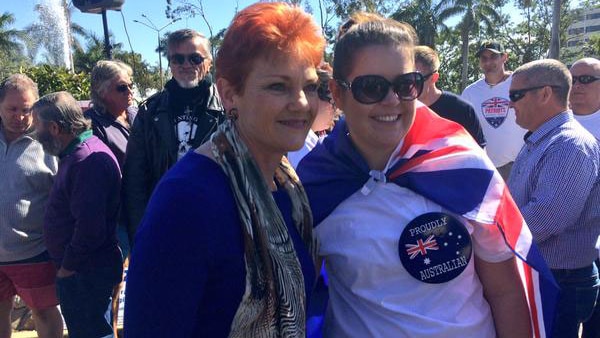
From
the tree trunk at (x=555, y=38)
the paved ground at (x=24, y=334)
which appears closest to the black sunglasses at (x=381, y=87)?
the paved ground at (x=24, y=334)

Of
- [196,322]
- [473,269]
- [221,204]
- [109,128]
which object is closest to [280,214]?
[221,204]

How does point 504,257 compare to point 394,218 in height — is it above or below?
below

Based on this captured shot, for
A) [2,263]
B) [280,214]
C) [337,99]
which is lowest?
[2,263]

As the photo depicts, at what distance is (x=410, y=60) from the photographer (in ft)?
5.39

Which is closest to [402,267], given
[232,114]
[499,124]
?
[232,114]

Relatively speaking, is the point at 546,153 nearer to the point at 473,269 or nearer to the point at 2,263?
the point at 473,269

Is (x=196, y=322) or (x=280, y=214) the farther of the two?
(x=280, y=214)

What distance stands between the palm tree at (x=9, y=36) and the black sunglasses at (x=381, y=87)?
49907 millimetres

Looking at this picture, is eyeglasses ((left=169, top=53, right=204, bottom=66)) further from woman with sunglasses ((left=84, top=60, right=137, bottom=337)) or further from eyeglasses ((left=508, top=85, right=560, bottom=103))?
eyeglasses ((left=508, top=85, right=560, bottom=103))

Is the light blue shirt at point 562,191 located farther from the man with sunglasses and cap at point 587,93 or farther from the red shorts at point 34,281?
the red shorts at point 34,281

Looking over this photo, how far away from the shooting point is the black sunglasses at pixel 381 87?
1.59 meters

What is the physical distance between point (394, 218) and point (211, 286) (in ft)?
2.05

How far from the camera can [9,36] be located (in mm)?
45344

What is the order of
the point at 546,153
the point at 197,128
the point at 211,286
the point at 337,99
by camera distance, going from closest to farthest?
the point at 211,286
the point at 337,99
the point at 546,153
the point at 197,128
